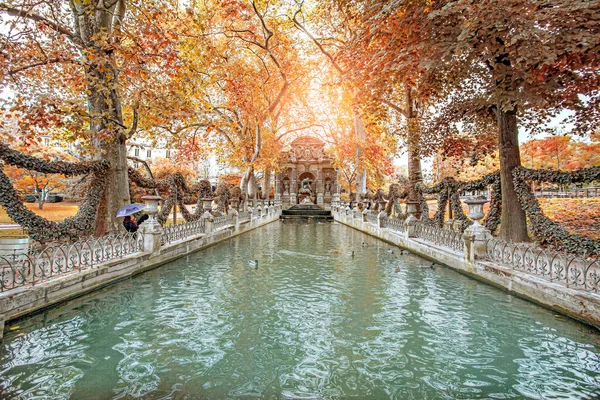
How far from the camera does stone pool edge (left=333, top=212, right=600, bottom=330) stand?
5.34 m

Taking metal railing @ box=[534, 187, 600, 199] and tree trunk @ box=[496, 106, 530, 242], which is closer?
tree trunk @ box=[496, 106, 530, 242]

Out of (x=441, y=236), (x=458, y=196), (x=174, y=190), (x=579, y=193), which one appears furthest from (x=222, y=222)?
(x=579, y=193)

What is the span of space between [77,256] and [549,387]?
8321 millimetres

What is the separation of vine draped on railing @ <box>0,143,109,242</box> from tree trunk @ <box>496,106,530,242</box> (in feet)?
42.8

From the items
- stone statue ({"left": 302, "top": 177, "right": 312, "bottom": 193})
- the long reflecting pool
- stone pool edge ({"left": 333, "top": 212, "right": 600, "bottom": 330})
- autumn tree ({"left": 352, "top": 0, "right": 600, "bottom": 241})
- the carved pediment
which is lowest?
the long reflecting pool

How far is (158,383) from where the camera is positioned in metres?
3.76

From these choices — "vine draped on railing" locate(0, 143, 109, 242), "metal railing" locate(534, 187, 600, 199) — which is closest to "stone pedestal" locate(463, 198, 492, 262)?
"vine draped on railing" locate(0, 143, 109, 242)

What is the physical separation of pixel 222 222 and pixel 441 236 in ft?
33.8

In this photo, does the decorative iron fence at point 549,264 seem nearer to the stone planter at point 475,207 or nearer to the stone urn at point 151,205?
the stone planter at point 475,207

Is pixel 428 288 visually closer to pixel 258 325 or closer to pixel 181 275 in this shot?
pixel 258 325

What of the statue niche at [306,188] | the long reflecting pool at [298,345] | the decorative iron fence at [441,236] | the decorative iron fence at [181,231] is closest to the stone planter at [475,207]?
the decorative iron fence at [441,236]

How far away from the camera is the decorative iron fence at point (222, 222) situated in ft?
51.5

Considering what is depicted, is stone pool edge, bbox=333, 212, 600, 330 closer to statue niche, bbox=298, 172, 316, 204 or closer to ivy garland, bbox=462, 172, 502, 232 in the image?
ivy garland, bbox=462, 172, 502, 232

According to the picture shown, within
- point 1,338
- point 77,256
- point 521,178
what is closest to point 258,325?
Result: point 1,338
